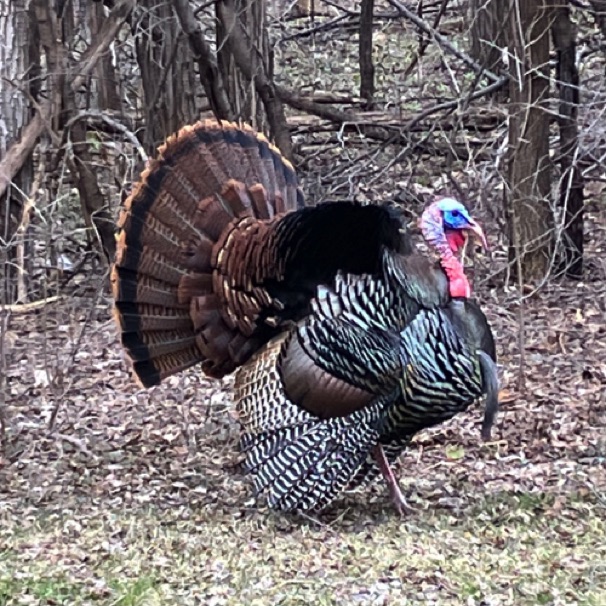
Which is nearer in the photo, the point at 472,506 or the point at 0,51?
the point at 472,506

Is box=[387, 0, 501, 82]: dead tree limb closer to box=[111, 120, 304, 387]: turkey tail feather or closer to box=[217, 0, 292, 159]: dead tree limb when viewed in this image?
box=[217, 0, 292, 159]: dead tree limb

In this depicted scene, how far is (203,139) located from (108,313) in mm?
3096

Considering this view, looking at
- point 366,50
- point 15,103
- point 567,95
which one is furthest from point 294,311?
point 366,50

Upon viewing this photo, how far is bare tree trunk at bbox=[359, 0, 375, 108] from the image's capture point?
970cm

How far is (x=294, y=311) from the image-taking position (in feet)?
16.6

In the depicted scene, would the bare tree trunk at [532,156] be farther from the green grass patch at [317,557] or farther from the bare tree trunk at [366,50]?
the green grass patch at [317,557]

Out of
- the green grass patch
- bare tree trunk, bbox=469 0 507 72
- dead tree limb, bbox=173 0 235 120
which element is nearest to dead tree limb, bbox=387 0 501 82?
bare tree trunk, bbox=469 0 507 72

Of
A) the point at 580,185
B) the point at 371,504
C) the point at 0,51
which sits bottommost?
the point at 371,504

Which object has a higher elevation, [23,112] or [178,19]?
[178,19]

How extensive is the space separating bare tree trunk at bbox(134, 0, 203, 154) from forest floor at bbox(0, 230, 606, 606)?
4.58 feet

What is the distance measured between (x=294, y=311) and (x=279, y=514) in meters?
0.80

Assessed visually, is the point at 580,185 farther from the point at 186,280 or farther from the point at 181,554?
the point at 181,554

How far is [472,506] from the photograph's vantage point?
5.05 metres

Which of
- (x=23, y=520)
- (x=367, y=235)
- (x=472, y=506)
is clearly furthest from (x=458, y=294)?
(x=23, y=520)
